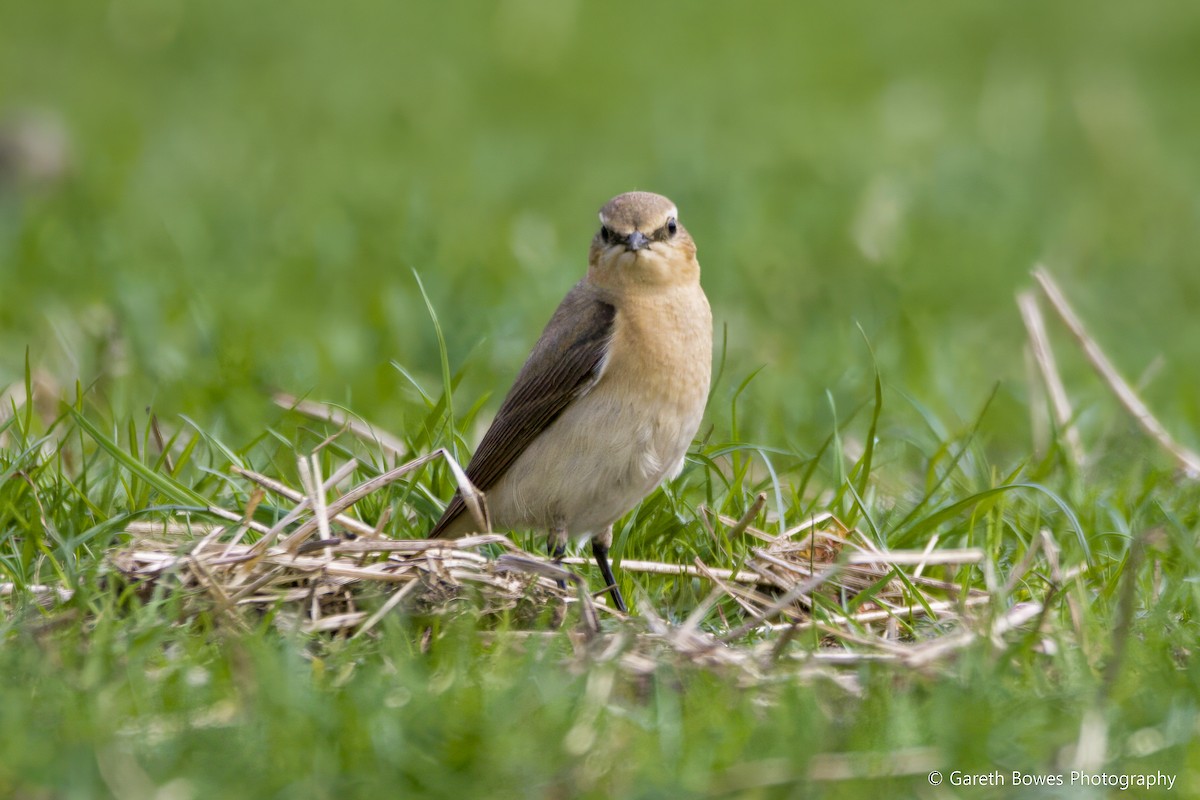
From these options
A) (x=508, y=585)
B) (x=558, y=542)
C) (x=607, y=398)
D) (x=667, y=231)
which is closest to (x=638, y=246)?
(x=667, y=231)

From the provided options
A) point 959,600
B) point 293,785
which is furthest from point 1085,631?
point 293,785

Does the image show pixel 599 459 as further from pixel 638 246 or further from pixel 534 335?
pixel 534 335

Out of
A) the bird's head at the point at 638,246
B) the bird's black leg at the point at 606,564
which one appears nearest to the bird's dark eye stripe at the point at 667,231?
the bird's head at the point at 638,246

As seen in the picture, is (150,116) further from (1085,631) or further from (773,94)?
(1085,631)

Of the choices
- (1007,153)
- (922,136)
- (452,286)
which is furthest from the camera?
(922,136)

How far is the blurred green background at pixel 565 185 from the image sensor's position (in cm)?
697

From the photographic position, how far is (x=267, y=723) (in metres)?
→ 3.43

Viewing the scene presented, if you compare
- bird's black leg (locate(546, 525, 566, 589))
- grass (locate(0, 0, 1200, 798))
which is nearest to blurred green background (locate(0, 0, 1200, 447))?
grass (locate(0, 0, 1200, 798))

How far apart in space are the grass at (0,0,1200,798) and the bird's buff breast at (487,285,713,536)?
0.77ft

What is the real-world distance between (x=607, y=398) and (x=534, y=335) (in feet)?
8.37

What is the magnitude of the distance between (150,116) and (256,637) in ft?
30.8

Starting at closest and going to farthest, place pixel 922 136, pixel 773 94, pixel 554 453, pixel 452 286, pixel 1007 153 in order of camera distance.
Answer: pixel 554 453, pixel 452 286, pixel 1007 153, pixel 922 136, pixel 773 94

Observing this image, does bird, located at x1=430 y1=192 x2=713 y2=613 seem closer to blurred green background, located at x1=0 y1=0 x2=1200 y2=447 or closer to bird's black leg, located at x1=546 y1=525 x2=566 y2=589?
bird's black leg, located at x1=546 y1=525 x2=566 y2=589

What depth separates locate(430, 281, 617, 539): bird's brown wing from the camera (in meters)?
4.98
